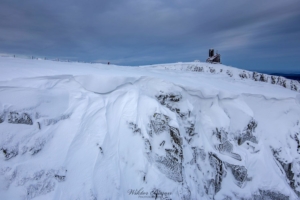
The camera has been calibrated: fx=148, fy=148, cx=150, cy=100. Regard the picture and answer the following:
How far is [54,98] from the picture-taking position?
6082 mm

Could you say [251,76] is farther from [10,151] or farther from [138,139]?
[10,151]

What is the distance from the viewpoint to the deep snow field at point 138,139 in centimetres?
498

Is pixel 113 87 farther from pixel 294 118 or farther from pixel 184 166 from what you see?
pixel 294 118

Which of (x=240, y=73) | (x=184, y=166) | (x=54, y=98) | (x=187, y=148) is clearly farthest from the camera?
(x=240, y=73)

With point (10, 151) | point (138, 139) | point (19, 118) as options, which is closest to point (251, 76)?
point (138, 139)

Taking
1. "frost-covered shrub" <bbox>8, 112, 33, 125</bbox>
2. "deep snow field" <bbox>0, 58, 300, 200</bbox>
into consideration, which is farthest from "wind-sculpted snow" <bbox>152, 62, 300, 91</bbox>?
"frost-covered shrub" <bbox>8, 112, 33, 125</bbox>

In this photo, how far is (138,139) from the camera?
6336mm

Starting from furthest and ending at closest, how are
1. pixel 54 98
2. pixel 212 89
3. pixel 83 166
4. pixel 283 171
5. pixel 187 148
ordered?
1. pixel 212 89
2. pixel 283 171
3. pixel 187 148
4. pixel 54 98
5. pixel 83 166

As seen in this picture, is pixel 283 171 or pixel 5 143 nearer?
pixel 5 143

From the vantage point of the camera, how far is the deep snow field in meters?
4.98

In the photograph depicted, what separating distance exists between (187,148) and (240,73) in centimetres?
3809

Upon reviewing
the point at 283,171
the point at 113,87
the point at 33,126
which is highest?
the point at 113,87

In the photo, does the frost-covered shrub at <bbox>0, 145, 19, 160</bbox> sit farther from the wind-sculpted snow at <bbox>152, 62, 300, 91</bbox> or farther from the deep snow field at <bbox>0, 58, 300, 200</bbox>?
the wind-sculpted snow at <bbox>152, 62, 300, 91</bbox>

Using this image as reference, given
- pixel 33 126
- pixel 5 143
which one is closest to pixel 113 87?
pixel 33 126
